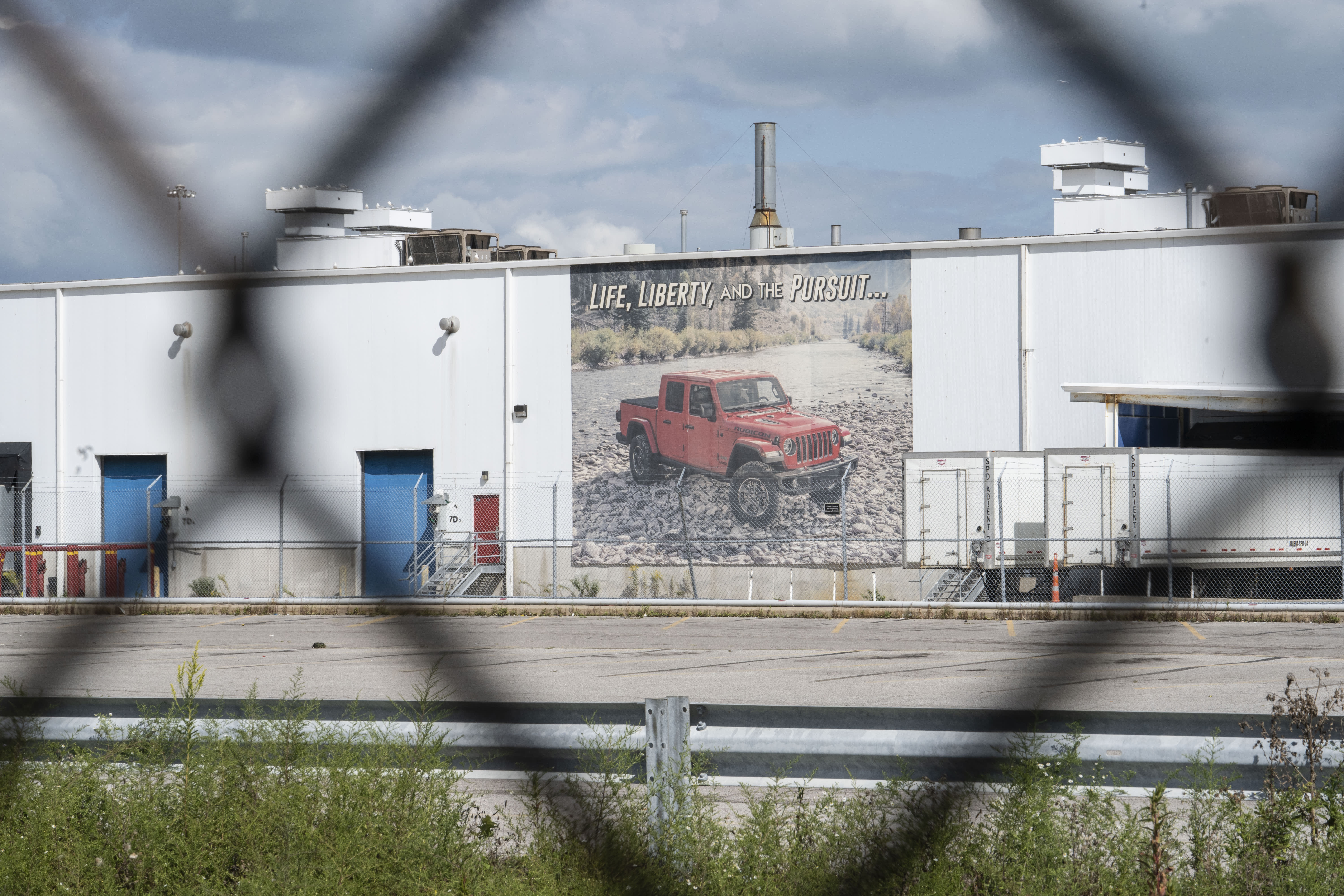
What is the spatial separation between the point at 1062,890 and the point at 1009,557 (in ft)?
57.1

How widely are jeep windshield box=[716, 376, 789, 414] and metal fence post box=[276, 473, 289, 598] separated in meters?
23.5

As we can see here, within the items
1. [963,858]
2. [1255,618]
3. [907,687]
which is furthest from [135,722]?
[1255,618]

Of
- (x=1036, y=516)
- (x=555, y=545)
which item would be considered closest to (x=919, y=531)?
(x=1036, y=516)

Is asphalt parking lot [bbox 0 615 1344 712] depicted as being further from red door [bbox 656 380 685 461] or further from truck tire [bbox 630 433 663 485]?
red door [bbox 656 380 685 461]

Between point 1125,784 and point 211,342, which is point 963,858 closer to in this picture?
point 1125,784

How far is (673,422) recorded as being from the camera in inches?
984

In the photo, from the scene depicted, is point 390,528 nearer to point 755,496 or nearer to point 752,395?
point 755,496

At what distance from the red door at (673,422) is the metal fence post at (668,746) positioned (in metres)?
20.0

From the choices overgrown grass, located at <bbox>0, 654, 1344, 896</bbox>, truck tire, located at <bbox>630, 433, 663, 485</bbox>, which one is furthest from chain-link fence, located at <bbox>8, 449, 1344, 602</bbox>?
truck tire, located at <bbox>630, 433, 663, 485</bbox>

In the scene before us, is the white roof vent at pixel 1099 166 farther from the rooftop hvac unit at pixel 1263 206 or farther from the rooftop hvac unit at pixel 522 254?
the rooftop hvac unit at pixel 522 254

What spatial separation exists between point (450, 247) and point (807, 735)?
3.57 meters

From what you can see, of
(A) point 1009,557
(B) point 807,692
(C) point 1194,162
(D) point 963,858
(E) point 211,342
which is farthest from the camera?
(A) point 1009,557

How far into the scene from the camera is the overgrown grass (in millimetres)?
4363

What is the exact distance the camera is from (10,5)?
107cm
